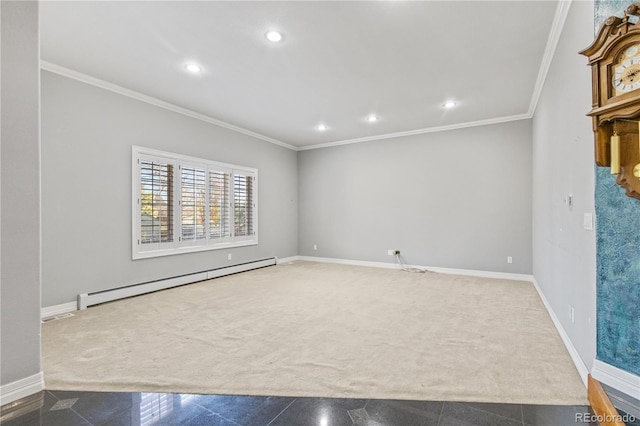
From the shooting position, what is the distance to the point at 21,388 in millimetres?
1946

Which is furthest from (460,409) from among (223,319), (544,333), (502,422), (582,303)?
(223,319)

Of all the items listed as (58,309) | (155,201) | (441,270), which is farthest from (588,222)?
(58,309)

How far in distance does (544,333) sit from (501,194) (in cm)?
320

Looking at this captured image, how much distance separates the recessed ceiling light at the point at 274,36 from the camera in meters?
2.93

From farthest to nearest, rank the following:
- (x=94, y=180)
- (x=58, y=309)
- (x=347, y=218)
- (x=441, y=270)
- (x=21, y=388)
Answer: (x=347, y=218) < (x=441, y=270) < (x=94, y=180) < (x=58, y=309) < (x=21, y=388)

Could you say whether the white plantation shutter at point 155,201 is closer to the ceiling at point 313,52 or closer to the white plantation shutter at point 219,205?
the white plantation shutter at point 219,205

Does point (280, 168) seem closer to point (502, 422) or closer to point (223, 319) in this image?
point (223, 319)

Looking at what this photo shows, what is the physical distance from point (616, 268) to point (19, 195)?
365 centimetres

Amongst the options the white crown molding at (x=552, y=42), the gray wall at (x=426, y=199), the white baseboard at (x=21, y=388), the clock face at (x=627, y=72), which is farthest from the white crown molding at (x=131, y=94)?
the clock face at (x=627, y=72)

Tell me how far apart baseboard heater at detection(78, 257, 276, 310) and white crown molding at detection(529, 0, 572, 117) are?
5.60m

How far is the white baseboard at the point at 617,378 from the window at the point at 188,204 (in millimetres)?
5051

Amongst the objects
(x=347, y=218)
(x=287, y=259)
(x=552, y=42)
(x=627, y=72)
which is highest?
(x=552, y=42)

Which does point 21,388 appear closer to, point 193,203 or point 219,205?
point 193,203

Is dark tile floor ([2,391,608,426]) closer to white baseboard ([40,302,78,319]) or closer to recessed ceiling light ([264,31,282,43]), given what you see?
white baseboard ([40,302,78,319])
